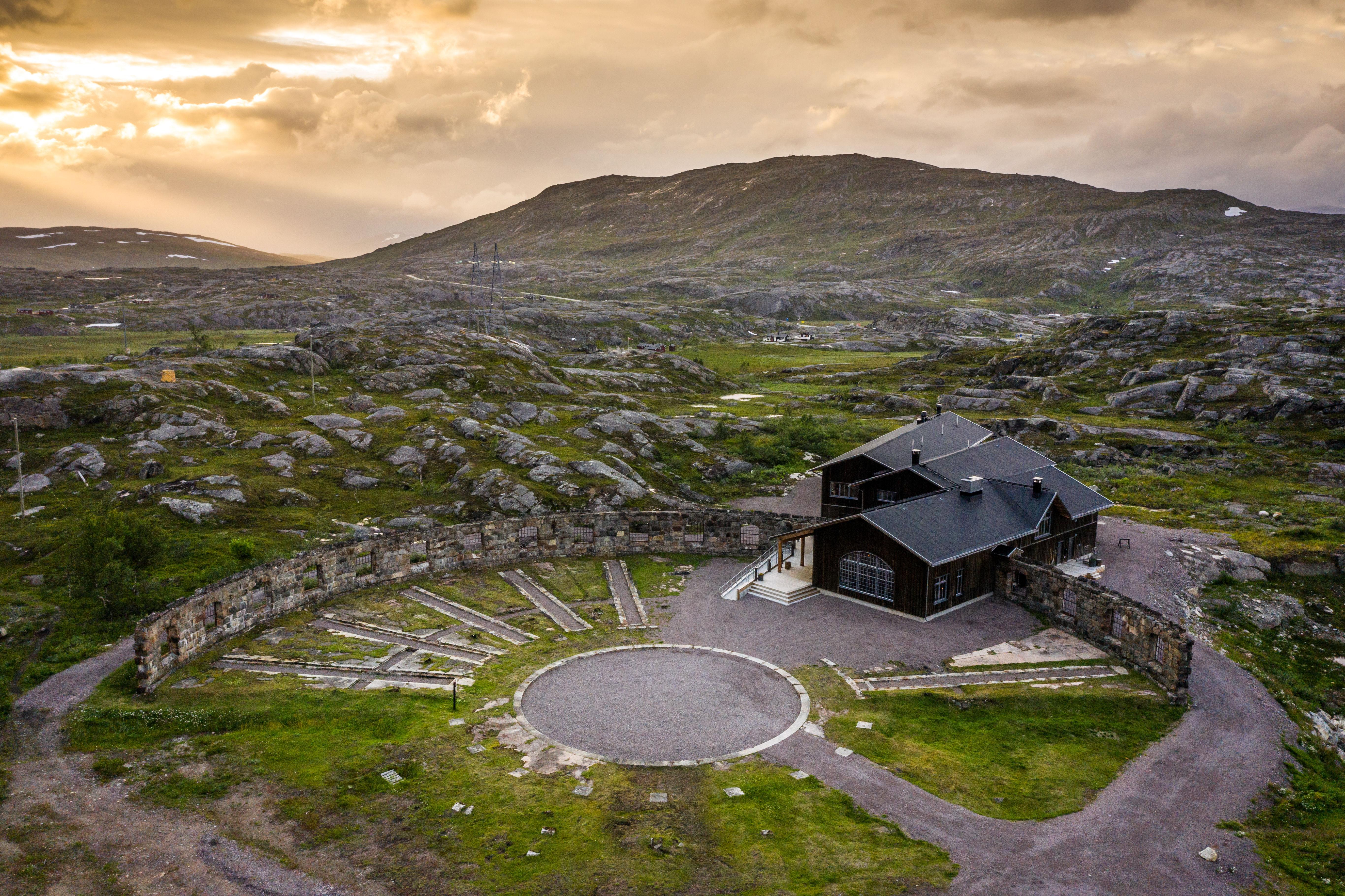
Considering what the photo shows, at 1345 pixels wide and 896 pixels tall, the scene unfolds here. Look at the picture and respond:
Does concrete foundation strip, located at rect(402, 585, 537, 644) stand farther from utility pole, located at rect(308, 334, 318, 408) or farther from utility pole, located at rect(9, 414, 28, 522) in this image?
A: utility pole, located at rect(308, 334, 318, 408)

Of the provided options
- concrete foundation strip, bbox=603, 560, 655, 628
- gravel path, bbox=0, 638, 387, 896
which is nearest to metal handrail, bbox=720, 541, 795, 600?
concrete foundation strip, bbox=603, 560, 655, 628

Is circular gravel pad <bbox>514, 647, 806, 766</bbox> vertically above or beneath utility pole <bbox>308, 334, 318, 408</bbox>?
beneath

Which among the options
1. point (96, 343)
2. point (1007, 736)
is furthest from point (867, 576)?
point (96, 343)

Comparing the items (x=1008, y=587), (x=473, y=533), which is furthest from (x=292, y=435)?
(x=1008, y=587)

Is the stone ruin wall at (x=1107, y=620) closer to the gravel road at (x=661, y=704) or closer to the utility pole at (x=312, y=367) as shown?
the gravel road at (x=661, y=704)

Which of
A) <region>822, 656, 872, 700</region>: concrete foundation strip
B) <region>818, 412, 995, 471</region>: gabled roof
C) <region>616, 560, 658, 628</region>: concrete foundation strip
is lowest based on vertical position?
<region>822, 656, 872, 700</region>: concrete foundation strip

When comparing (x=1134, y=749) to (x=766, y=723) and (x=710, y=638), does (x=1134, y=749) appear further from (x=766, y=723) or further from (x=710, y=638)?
(x=710, y=638)

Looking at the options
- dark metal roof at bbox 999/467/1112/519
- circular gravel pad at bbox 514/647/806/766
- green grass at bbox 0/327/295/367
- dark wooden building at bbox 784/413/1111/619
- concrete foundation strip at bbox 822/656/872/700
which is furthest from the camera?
green grass at bbox 0/327/295/367
